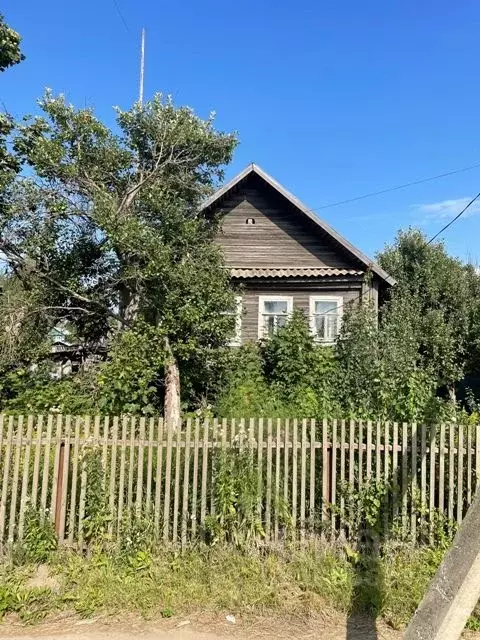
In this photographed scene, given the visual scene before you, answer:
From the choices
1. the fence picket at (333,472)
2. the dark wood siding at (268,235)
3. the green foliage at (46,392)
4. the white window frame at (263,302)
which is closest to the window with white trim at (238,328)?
the white window frame at (263,302)

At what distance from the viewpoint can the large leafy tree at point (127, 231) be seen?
11.9 m

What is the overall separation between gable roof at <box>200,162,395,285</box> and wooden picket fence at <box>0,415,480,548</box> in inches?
447

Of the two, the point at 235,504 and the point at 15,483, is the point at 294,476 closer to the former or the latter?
the point at 235,504

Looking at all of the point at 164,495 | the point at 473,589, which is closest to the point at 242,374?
the point at 164,495

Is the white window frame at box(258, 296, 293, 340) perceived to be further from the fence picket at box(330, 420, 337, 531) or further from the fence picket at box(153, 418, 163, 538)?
the fence picket at box(153, 418, 163, 538)

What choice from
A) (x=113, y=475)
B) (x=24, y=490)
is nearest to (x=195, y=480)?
(x=113, y=475)

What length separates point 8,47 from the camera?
1309 centimetres

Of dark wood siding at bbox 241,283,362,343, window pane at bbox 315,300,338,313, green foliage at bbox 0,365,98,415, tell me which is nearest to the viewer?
green foliage at bbox 0,365,98,415

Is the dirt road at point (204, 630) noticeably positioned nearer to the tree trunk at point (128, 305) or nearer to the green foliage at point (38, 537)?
the green foliage at point (38, 537)

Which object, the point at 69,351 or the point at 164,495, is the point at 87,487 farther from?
the point at 69,351

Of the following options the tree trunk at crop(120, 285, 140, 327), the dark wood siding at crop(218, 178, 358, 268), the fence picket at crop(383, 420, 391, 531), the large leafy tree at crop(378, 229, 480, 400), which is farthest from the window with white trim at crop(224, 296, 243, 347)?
the fence picket at crop(383, 420, 391, 531)

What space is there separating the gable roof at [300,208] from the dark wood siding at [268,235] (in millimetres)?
464

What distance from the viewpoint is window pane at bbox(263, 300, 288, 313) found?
1684 centimetres

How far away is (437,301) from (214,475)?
1843 cm
